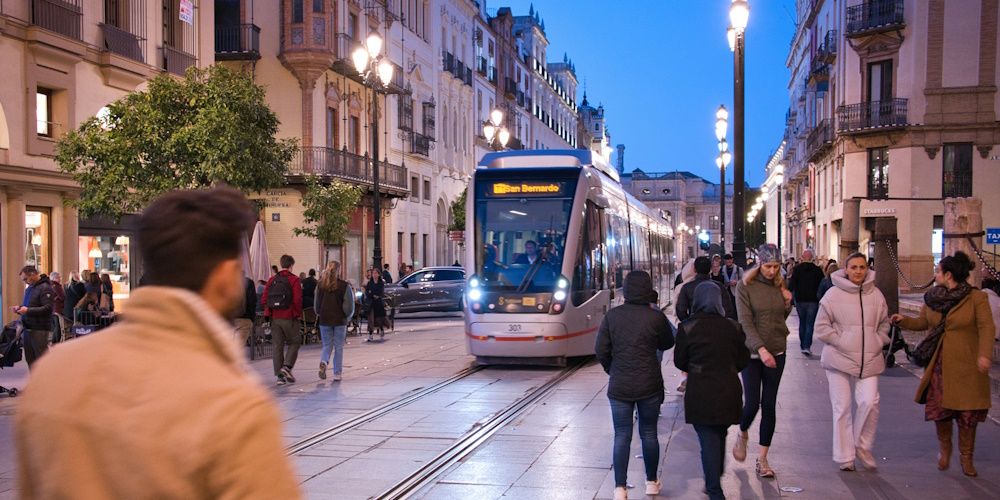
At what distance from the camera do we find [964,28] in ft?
116

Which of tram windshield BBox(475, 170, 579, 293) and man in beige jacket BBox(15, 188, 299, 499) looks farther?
tram windshield BBox(475, 170, 579, 293)

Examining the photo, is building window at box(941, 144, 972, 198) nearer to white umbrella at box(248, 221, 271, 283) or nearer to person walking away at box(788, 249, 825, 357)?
person walking away at box(788, 249, 825, 357)

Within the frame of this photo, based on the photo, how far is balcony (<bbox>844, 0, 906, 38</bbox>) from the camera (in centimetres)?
3691

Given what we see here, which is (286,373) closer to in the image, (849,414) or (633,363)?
(633,363)

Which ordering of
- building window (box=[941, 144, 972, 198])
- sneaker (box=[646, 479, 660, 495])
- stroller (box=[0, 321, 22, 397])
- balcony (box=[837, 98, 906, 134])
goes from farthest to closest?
balcony (box=[837, 98, 906, 134]), building window (box=[941, 144, 972, 198]), stroller (box=[0, 321, 22, 397]), sneaker (box=[646, 479, 660, 495])

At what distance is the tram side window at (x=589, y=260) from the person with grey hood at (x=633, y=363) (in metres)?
7.77

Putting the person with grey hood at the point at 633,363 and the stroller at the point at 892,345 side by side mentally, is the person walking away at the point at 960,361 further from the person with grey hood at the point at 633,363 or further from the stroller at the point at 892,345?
the stroller at the point at 892,345

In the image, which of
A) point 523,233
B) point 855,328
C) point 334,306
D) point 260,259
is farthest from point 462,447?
point 260,259

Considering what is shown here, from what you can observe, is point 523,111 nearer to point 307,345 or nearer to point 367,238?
point 367,238

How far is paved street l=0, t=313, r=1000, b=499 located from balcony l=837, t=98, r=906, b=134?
2586cm

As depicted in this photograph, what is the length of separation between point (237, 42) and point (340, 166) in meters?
5.83

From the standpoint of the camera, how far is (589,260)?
1540 centimetres

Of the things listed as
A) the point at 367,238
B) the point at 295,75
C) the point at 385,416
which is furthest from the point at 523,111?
the point at 385,416

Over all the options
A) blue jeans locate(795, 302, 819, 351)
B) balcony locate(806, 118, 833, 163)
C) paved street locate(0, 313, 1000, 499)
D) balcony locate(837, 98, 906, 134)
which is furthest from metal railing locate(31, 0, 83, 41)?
balcony locate(806, 118, 833, 163)
